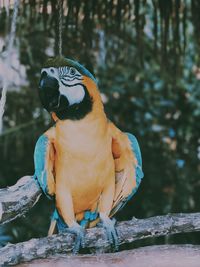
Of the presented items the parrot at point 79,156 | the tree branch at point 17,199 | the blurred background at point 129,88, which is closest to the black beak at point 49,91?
the parrot at point 79,156

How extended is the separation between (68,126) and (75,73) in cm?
10

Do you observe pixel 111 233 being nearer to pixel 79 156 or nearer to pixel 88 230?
pixel 88 230

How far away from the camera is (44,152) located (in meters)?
1.08

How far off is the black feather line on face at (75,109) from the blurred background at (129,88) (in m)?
0.63

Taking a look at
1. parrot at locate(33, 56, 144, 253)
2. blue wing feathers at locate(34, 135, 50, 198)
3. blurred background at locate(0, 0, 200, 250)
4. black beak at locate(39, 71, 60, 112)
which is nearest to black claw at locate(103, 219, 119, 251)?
parrot at locate(33, 56, 144, 253)

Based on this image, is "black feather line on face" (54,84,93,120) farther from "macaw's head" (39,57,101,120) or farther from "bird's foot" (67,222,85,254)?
"bird's foot" (67,222,85,254)

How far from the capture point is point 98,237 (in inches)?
41.4

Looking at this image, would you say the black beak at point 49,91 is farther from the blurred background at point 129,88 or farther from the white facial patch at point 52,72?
the blurred background at point 129,88

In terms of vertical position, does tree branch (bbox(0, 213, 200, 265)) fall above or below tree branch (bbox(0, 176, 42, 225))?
below

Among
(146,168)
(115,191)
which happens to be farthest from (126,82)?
(115,191)

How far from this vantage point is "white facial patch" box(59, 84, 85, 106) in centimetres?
103

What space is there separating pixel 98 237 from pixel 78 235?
0.13 ft

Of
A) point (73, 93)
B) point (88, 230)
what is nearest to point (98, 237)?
point (88, 230)

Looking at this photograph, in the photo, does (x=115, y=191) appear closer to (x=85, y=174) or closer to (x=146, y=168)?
(x=85, y=174)
